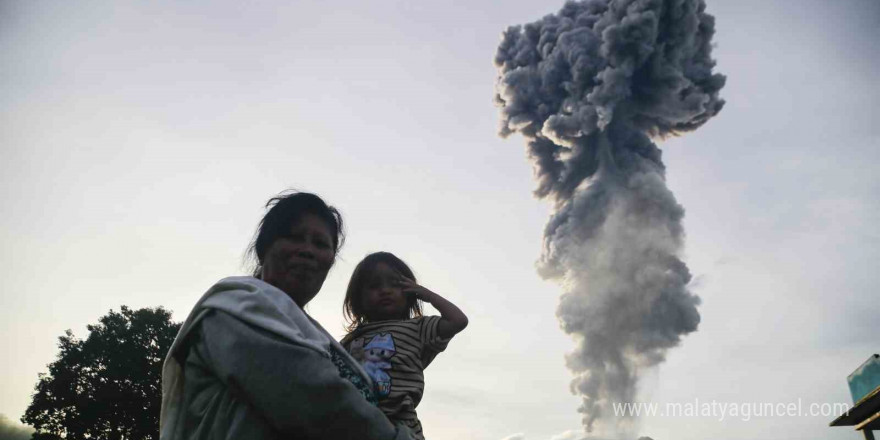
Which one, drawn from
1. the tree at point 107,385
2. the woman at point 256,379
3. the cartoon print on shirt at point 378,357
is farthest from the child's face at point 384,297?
the tree at point 107,385

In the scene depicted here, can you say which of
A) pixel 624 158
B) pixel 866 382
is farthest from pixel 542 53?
pixel 866 382

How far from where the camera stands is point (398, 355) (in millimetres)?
2467

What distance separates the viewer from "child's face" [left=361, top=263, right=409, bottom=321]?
293 centimetres

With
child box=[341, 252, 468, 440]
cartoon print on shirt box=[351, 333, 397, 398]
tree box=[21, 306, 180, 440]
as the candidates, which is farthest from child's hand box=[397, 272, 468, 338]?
tree box=[21, 306, 180, 440]

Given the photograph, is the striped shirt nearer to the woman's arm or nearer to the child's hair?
the child's hair

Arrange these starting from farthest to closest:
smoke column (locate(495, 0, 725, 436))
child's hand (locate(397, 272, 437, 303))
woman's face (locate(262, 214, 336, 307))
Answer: smoke column (locate(495, 0, 725, 436)) → child's hand (locate(397, 272, 437, 303)) → woman's face (locate(262, 214, 336, 307))

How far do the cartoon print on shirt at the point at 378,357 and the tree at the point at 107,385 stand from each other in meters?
19.3

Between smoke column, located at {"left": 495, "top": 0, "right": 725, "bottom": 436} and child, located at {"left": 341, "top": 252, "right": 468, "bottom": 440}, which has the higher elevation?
smoke column, located at {"left": 495, "top": 0, "right": 725, "bottom": 436}

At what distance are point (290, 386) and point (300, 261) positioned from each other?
769mm

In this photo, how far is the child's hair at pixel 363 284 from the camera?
3.10 m

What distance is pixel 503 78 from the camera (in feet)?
109

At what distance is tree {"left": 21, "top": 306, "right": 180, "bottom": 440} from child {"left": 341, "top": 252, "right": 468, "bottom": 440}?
18796 mm

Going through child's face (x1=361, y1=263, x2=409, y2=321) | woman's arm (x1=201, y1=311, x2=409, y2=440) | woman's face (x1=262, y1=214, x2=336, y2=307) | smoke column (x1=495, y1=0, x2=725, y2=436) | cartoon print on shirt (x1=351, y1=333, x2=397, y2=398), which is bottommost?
woman's arm (x1=201, y1=311, x2=409, y2=440)

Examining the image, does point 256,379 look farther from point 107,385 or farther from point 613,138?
point 613,138
